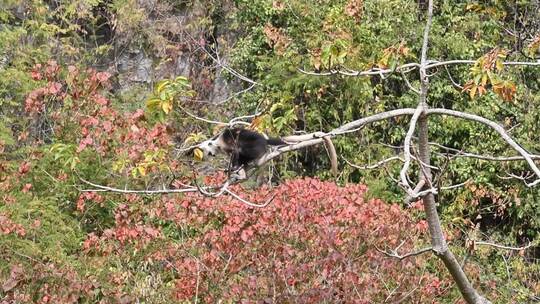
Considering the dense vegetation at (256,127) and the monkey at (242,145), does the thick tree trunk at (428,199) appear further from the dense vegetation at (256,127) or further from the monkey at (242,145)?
the monkey at (242,145)

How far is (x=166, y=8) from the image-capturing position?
15039 mm

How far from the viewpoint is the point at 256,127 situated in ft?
16.1

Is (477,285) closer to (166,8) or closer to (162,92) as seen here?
(162,92)

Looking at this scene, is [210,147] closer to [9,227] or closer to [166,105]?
[9,227]

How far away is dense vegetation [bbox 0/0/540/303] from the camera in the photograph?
7.62 m

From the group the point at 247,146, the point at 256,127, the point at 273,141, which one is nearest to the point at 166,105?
the point at 256,127

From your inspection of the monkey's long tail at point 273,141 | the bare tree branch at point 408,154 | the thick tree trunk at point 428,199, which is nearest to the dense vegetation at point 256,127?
the thick tree trunk at point 428,199

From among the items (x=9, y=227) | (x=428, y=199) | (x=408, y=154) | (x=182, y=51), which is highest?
(x=408, y=154)

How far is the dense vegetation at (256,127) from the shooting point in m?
7.62

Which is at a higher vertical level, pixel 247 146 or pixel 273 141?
pixel 273 141

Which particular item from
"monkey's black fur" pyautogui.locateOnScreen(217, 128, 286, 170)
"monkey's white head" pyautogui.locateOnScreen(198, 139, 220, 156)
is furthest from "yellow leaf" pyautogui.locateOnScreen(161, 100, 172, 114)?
"monkey's white head" pyautogui.locateOnScreen(198, 139, 220, 156)

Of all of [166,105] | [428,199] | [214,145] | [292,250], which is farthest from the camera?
[214,145]

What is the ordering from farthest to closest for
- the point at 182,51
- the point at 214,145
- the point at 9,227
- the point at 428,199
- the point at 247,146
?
the point at 182,51, the point at 9,227, the point at 214,145, the point at 247,146, the point at 428,199

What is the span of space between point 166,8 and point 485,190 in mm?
6632
